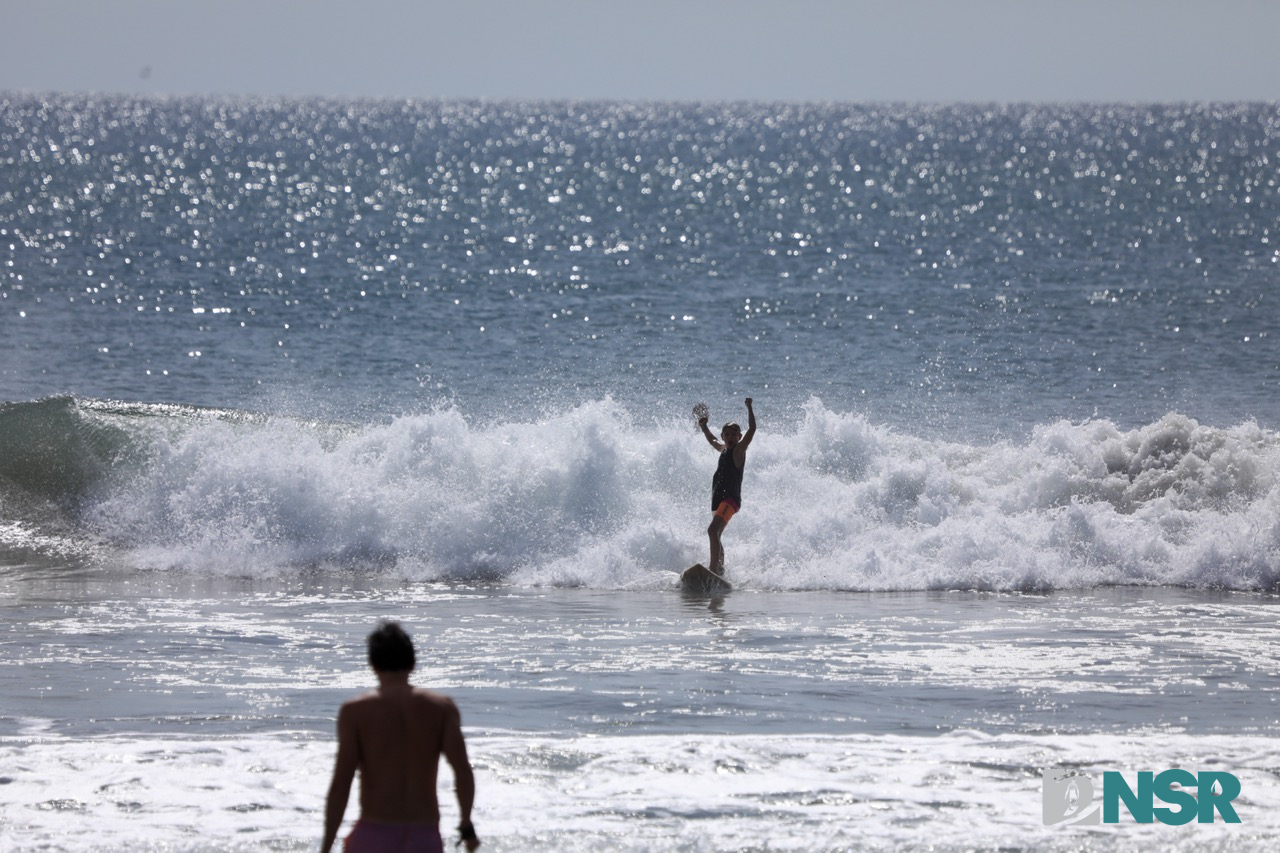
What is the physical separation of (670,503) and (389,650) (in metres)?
11.5

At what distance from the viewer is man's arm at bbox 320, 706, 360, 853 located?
5281 millimetres

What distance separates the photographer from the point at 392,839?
5215 millimetres

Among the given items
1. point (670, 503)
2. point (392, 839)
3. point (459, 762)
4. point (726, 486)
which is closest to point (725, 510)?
point (726, 486)

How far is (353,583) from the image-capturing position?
14523 millimetres

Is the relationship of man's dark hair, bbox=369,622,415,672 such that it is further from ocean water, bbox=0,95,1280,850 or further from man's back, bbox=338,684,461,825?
ocean water, bbox=0,95,1280,850

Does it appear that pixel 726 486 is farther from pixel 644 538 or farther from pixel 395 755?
pixel 395 755

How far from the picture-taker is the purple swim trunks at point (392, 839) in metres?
5.21

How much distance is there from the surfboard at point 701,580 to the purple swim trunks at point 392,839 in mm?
8841

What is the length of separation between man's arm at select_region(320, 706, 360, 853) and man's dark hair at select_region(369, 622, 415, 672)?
216 mm

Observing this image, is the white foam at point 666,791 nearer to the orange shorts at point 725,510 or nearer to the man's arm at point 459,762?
the man's arm at point 459,762

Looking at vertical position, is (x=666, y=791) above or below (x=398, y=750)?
below

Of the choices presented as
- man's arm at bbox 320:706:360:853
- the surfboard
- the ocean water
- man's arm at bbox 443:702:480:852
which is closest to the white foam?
the ocean water

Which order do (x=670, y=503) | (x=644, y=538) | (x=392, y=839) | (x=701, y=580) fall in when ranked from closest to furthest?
(x=392, y=839) → (x=701, y=580) → (x=644, y=538) → (x=670, y=503)

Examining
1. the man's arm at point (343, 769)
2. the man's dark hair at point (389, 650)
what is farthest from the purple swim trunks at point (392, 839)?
the man's dark hair at point (389, 650)
